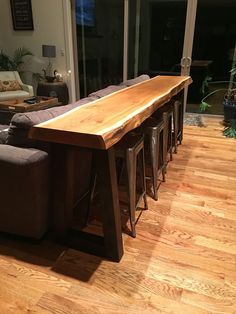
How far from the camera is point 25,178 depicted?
1.61 metres

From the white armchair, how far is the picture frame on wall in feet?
3.38

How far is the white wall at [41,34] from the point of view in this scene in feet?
17.5

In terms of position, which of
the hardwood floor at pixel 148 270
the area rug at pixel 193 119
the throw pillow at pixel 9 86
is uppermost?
the throw pillow at pixel 9 86

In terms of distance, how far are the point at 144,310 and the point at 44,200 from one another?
875mm

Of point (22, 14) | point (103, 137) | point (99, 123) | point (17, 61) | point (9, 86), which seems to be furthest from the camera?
point (17, 61)

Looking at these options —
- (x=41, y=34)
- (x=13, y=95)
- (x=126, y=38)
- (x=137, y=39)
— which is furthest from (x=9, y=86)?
(x=137, y=39)

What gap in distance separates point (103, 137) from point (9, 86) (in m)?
4.54

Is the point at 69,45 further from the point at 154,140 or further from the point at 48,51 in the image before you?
the point at 154,140

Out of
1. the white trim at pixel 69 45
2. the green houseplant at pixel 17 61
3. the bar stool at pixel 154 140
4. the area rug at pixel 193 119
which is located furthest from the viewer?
the green houseplant at pixel 17 61

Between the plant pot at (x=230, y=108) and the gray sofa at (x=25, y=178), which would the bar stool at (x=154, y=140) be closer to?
the gray sofa at (x=25, y=178)

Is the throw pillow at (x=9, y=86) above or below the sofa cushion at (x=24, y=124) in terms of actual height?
below

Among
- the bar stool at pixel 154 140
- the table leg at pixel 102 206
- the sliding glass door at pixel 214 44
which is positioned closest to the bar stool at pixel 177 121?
the bar stool at pixel 154 140

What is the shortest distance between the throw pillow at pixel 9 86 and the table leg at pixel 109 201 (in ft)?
14.1

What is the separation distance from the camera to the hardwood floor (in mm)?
1441
